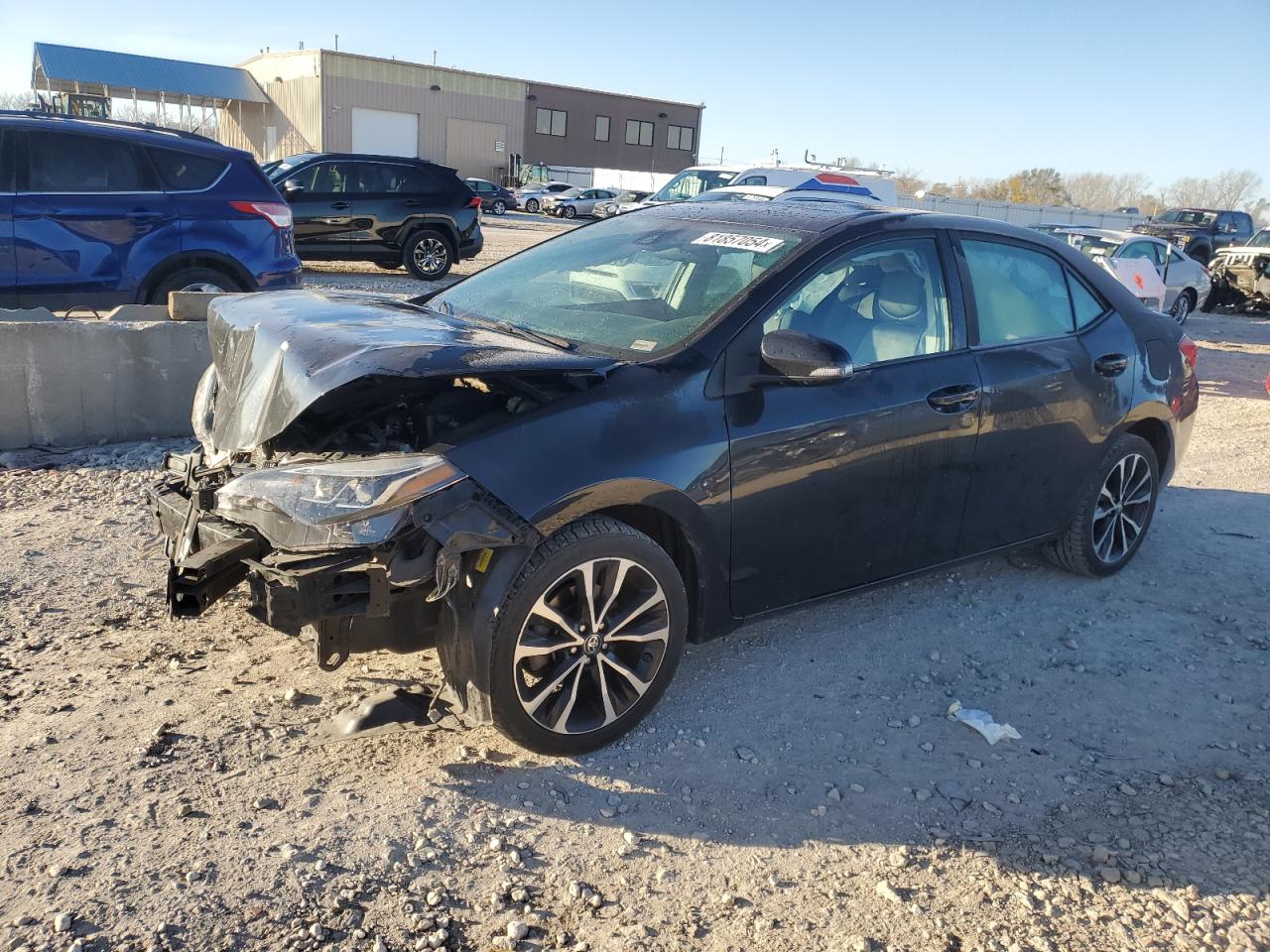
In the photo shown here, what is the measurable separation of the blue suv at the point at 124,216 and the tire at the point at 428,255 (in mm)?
6658

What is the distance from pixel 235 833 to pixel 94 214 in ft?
22.1

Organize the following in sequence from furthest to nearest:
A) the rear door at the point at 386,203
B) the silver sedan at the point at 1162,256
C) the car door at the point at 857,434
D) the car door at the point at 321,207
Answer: the silver sedan at the point at 1162,256, the rear door at the point at 386,203, the car door at the point at 321,207, the car door at the point at 857,434

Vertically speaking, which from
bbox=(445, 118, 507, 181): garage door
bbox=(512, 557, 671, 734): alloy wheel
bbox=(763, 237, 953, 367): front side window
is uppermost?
bbox=(445, 118, 507, 181): garage door

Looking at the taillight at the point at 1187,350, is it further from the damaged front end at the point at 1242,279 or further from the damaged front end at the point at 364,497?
the damaged front end at the point at 1242,279

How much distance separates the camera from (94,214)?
806cm

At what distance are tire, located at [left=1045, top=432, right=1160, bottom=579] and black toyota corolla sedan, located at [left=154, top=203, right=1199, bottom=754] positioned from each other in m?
0.16

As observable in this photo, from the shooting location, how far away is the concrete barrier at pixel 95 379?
240 inches

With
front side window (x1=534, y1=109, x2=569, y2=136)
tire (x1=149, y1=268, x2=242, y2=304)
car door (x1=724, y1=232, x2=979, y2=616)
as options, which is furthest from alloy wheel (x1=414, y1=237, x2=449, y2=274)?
front side window (x1=534, y1=109, x2=569, y2=136)

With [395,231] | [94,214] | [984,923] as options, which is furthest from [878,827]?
[395,231]

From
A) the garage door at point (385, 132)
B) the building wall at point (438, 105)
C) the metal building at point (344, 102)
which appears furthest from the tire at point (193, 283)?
the garage door at point (385, 132)

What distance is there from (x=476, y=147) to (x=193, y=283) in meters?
52.5

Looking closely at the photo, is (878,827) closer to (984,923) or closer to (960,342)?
(984,923)

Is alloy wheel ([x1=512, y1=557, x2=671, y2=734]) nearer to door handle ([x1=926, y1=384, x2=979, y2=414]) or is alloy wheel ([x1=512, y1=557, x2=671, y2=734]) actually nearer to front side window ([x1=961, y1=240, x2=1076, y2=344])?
door handle ([x1=926, y1=384, x2=979, y2=414])

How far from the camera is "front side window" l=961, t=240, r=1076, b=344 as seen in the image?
4.50 metres
